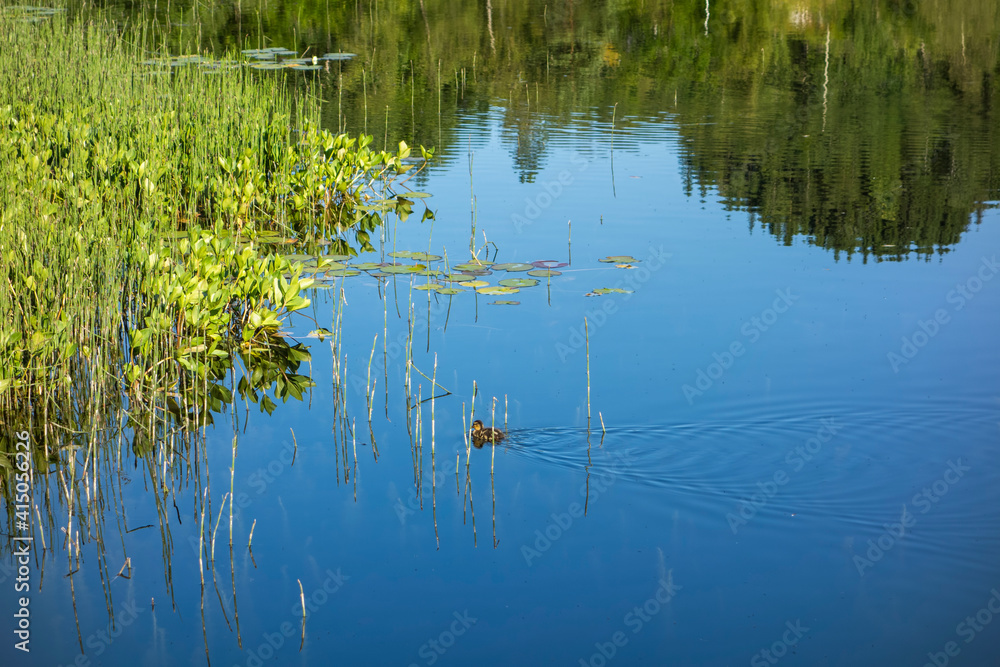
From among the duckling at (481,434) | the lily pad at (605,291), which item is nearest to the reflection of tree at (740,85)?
the lily pad at (605,291)

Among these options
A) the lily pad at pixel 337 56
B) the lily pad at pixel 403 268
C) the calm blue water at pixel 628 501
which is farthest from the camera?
the lily pad at pixel 337 56

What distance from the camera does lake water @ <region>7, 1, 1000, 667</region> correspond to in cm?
295

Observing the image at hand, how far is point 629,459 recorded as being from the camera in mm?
3850

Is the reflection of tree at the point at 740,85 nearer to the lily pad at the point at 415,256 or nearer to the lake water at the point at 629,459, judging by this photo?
the lake water at the point at 629,459

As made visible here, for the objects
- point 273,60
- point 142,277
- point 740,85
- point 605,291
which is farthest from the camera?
point 740,85

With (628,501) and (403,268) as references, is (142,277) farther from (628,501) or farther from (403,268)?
(628,501)

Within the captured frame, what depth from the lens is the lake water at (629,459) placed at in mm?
2953

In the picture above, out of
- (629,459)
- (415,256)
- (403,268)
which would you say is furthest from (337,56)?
(629,459)

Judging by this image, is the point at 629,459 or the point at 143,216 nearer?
the point at 629,459

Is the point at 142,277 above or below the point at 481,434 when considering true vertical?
A: above

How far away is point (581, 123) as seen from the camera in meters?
11.2

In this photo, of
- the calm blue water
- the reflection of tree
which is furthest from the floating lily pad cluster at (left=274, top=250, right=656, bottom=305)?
the reflection of tree

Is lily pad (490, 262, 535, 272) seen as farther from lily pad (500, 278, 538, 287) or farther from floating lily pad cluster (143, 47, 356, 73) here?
floating lily pad cluster (143, 47, 356, 73)

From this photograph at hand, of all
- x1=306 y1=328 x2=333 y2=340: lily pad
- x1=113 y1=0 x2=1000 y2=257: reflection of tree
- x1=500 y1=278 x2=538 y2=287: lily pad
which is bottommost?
x1=306 y1=328 x2=333 y2=340: lily pad
